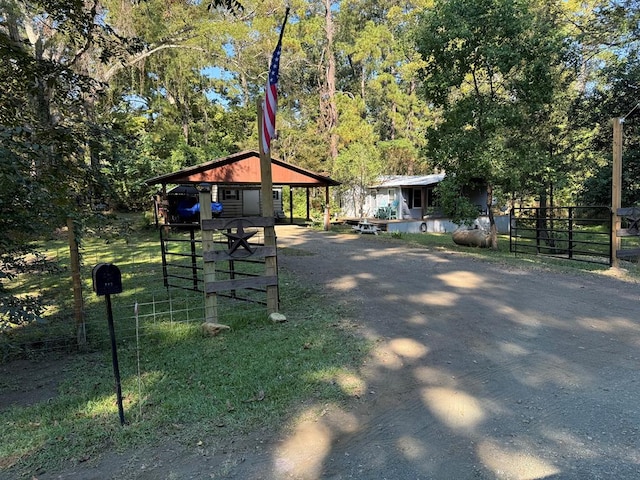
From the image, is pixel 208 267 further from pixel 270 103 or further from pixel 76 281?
pixel 270 103

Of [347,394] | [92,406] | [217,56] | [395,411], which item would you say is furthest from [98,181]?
[217,56]

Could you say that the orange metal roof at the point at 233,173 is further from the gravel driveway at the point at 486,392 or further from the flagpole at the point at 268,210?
the gravel driveway at the point at 486,392

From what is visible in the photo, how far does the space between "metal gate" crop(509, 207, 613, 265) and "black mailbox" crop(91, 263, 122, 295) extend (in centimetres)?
851

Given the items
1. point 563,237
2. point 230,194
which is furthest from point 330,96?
point 563,237

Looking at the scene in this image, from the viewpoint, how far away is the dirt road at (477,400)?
2.60m

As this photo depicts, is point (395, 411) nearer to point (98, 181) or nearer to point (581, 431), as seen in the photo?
point (581, 431)

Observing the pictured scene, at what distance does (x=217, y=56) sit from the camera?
64.8ft

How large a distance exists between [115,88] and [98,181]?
19.3 metres

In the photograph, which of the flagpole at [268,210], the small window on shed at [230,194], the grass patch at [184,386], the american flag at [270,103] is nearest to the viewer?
the grass patch at [184,386]

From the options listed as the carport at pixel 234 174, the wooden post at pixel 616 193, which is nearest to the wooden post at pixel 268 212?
the wooden post at pixel 616 193

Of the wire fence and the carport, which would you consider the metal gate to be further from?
the carport

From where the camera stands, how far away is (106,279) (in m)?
3.24

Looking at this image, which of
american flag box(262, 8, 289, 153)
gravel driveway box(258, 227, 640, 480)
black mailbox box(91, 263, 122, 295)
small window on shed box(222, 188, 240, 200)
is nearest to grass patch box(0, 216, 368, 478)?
gravel driveway box(258, 227, 640, 480)

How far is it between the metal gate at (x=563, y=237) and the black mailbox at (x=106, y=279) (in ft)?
27.9
